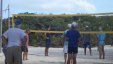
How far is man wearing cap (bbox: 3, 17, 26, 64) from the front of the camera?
1166 cm

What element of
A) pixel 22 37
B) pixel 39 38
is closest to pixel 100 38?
pixel 22 37

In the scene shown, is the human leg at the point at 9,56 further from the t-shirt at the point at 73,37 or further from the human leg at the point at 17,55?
the t-shirt at the point at 73,37

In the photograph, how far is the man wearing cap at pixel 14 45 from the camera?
38.2 feet

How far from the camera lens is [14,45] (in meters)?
11.8

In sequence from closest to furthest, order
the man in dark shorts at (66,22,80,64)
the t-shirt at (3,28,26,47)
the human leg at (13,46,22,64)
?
1. the human leg at (13,46,22,64)
2. the t-shirt at (3,28,26,47)
3. the man in dark shorts at (66,22,80,64)

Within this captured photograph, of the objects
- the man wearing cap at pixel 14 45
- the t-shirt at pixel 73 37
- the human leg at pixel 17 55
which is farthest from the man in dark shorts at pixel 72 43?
the human leg at pixel 17 55

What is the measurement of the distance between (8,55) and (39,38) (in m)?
24.3

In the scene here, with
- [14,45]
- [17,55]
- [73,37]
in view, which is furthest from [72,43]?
[17,55]

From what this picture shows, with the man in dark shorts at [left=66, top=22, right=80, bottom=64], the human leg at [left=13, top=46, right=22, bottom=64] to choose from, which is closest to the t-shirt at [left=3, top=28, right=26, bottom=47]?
the human leg at [left=13, top=46, right=22, bottom=64]

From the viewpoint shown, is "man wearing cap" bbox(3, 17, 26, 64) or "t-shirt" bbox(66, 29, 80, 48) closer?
"man wearing cap" bbox(3, 17, 26, 64)

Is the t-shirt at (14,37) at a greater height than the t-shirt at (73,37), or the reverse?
the t-shirt at (14,37)

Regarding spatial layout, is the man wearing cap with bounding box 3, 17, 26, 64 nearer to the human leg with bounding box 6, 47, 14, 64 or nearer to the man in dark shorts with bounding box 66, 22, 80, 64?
the human leg with bounding box 6, 47, 14, 64

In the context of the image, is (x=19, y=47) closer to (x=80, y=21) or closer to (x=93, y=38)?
(x=80, y=21)

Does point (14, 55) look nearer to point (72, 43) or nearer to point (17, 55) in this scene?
point (17, 55)
